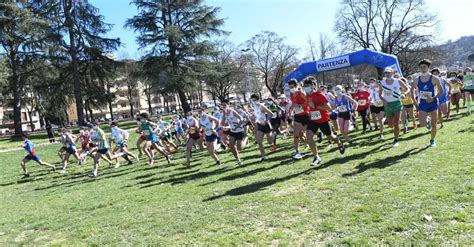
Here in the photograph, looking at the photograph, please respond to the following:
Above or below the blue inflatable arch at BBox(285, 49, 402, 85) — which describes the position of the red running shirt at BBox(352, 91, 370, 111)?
below

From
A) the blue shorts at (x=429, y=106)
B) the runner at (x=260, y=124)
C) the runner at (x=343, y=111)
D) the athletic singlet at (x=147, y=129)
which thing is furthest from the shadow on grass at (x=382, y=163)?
the athletic singlet at (x=147, y=129)

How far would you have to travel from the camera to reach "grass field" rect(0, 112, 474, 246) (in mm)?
4648

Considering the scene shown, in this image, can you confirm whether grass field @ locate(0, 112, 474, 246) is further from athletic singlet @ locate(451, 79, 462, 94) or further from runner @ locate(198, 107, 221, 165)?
athletic singlet @ locate(451, 79, 462, 94)

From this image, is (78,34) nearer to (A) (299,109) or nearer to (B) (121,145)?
(B) (121,145)

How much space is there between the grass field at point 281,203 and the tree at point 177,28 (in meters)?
26.1

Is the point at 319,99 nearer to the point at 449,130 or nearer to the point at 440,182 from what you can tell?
the point at 440,182

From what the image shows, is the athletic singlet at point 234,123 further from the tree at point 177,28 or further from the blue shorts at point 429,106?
the tree at point 177,28

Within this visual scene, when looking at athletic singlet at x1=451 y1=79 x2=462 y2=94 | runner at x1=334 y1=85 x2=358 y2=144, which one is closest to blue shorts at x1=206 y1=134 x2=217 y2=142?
runner at x1=334 y1=85 x2=358 y2=144

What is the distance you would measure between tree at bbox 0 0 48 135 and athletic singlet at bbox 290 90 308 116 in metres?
29.1

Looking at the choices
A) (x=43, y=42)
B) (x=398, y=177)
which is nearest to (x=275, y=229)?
(x=398, y=177)

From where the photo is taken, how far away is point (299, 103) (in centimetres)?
880

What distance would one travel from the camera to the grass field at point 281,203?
15.3 feet

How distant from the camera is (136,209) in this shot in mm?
7227

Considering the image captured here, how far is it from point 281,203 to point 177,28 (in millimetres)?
31283
